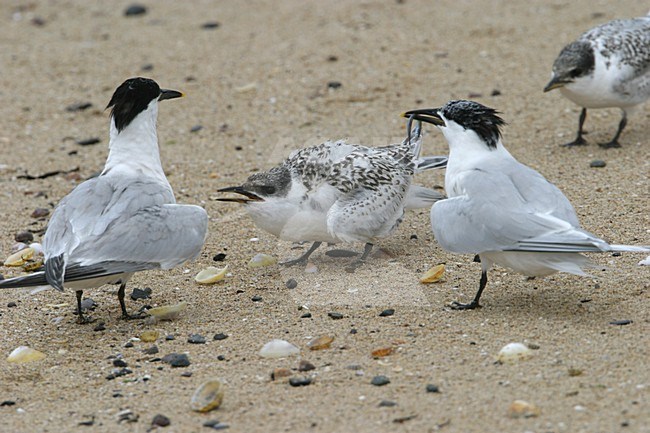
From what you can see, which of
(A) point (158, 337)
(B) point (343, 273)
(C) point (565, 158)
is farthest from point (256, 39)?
Result: (A) point (158, 337)

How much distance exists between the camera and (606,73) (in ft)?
21.6

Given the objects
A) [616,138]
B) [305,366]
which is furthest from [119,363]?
[616,138]

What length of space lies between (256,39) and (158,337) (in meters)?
5.38

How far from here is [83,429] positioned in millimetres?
3545

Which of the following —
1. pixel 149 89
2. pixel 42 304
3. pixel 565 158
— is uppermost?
pixel 149 89

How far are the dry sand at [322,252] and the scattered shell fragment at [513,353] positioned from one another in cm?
5

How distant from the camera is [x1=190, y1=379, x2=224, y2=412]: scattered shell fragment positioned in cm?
357

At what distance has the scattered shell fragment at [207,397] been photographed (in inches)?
140

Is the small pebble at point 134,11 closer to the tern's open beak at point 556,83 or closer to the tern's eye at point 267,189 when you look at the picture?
the tern's open beak at point 556,83

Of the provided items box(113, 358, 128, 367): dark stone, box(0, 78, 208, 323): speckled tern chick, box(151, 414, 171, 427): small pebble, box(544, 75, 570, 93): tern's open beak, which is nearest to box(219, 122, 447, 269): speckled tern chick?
box(0, 78, 208, 323): speckled tern chick

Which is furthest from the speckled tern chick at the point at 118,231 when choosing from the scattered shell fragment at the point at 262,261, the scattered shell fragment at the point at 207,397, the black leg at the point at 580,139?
the black leg at the point at 580,139

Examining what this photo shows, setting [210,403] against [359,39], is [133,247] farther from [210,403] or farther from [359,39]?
[359,39]

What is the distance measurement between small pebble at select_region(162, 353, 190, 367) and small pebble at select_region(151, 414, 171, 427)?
53 cm

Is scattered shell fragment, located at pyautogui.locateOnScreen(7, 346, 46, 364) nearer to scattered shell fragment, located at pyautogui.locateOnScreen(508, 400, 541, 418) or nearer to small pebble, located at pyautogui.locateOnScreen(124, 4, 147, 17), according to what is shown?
scattered shell fragment, located at pyautogui.locateOnScreen(508, 400, 541, 418)
